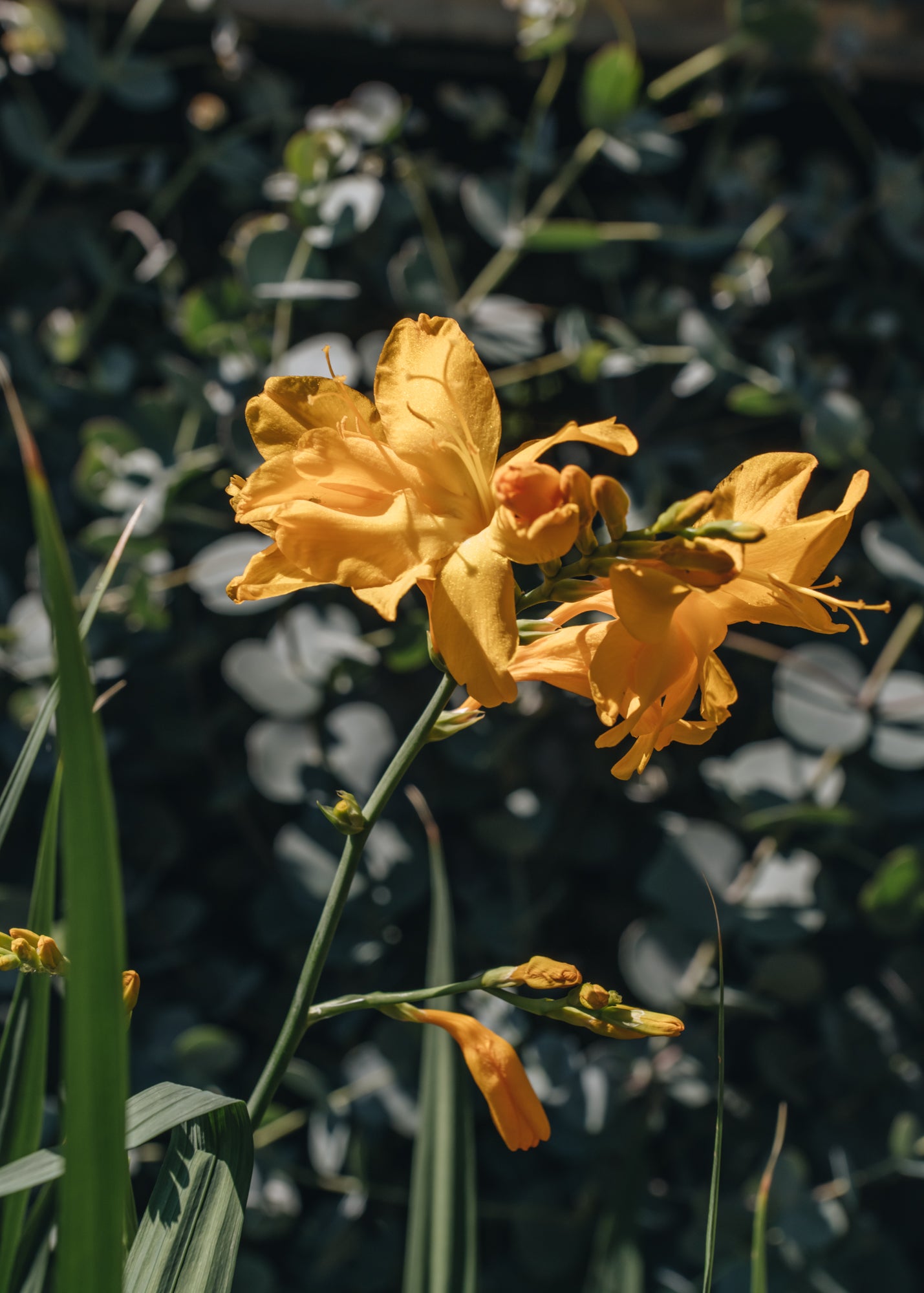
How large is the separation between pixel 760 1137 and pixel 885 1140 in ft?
0.33

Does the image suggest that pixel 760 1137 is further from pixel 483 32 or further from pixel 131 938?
pixel 483 32

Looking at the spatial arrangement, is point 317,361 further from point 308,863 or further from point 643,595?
point 643,595

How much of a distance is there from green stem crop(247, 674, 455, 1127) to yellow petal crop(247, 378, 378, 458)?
91 millimetres

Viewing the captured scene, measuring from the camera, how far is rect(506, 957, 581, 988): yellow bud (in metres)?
0.30

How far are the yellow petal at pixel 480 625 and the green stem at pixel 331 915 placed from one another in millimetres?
23

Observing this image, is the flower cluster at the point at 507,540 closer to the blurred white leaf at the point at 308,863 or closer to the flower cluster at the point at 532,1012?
the flower cluster at the point at 532,1012

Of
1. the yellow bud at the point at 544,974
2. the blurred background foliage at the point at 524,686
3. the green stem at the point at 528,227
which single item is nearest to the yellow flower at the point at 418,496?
the yellow bud at the point at 544,974

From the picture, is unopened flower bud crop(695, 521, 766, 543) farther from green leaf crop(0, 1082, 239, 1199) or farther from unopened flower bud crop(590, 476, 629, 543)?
green leaf crop(0, 1082, 239, 1199)

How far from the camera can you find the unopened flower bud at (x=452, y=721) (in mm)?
300

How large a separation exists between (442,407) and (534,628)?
0.07 metres

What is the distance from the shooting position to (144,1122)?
0.86 ft

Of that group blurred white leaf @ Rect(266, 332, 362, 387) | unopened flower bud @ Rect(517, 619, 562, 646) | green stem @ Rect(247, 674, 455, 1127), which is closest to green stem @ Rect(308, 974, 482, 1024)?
green stem @ Rect(247, 674, 455, 1127)

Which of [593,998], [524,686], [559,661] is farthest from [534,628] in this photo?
[524,686]

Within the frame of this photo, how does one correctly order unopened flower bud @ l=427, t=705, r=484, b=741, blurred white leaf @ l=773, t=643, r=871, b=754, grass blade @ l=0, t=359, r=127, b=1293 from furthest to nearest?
1. blurred white leaf @ l=773, t=643, r=871, b=754
2. unopened flower bud @ l=427, t=705, r=484, b=741
3. grass blade @ l=0, t=359, r=127, b=1293
